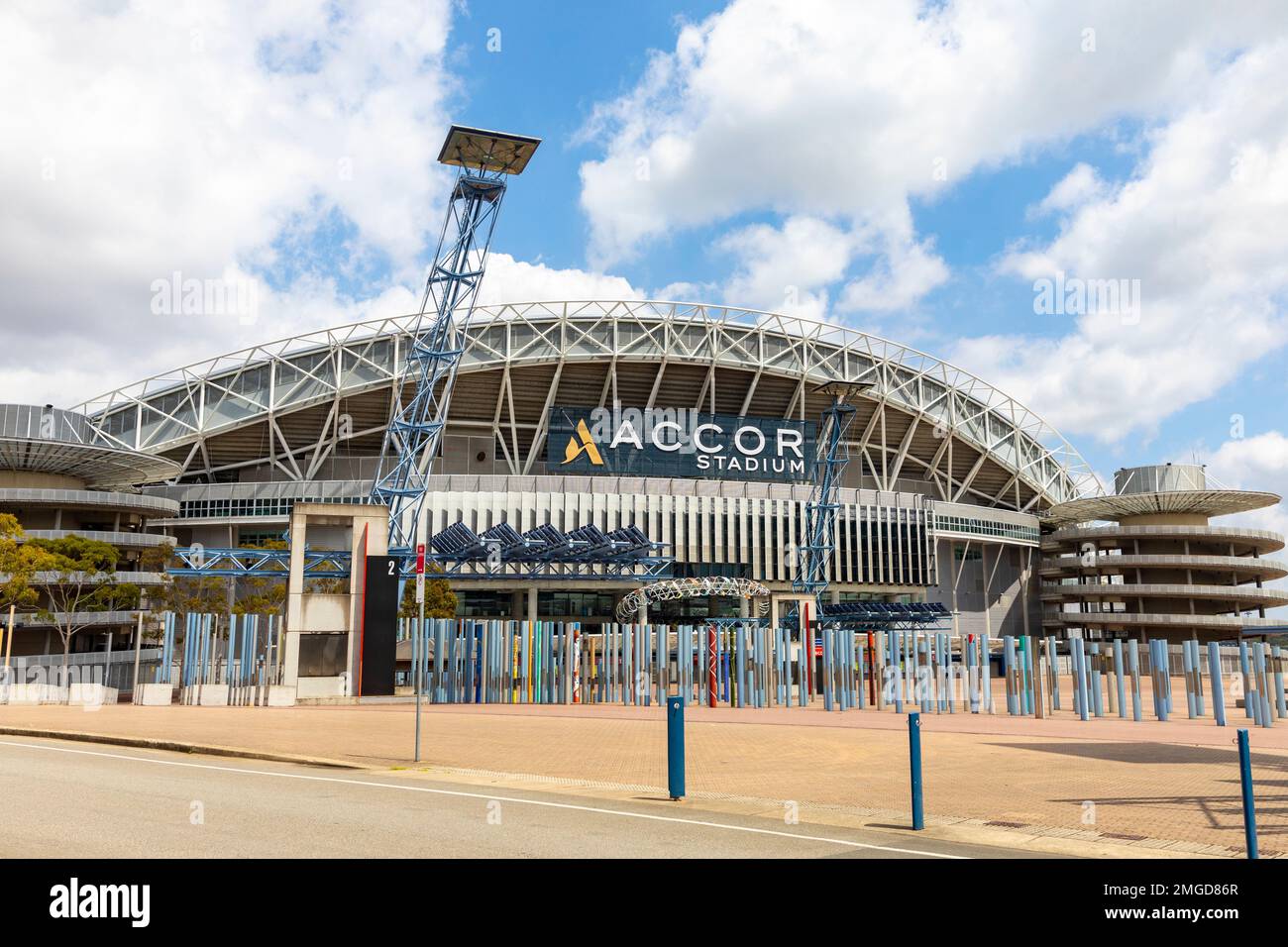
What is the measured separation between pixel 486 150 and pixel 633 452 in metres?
32.6

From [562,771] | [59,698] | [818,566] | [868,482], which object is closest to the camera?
[562,771]

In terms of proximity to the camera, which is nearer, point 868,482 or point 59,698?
point 59,698

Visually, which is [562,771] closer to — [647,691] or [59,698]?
[647,691]

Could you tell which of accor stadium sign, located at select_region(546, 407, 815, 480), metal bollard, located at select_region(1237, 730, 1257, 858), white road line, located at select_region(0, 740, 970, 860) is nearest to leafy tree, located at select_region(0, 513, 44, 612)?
white road line, located at select_region(0, 740, 970, 860)

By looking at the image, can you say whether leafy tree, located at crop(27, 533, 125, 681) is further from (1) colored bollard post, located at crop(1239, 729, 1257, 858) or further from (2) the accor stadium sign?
(1) colored bollard post, located at crop(1239, 729, 1257, 858)

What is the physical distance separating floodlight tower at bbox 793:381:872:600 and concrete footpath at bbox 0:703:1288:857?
4082 cm

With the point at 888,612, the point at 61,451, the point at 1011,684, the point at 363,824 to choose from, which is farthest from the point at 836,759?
the point at 61,451

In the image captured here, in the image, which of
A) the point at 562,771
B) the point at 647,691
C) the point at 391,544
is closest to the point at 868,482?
→ the point at 391,544

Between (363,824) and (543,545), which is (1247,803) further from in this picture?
(543,545)

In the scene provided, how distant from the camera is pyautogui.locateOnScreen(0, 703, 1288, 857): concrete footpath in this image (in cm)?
1094

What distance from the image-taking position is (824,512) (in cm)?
7362

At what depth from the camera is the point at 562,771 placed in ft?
50.1
